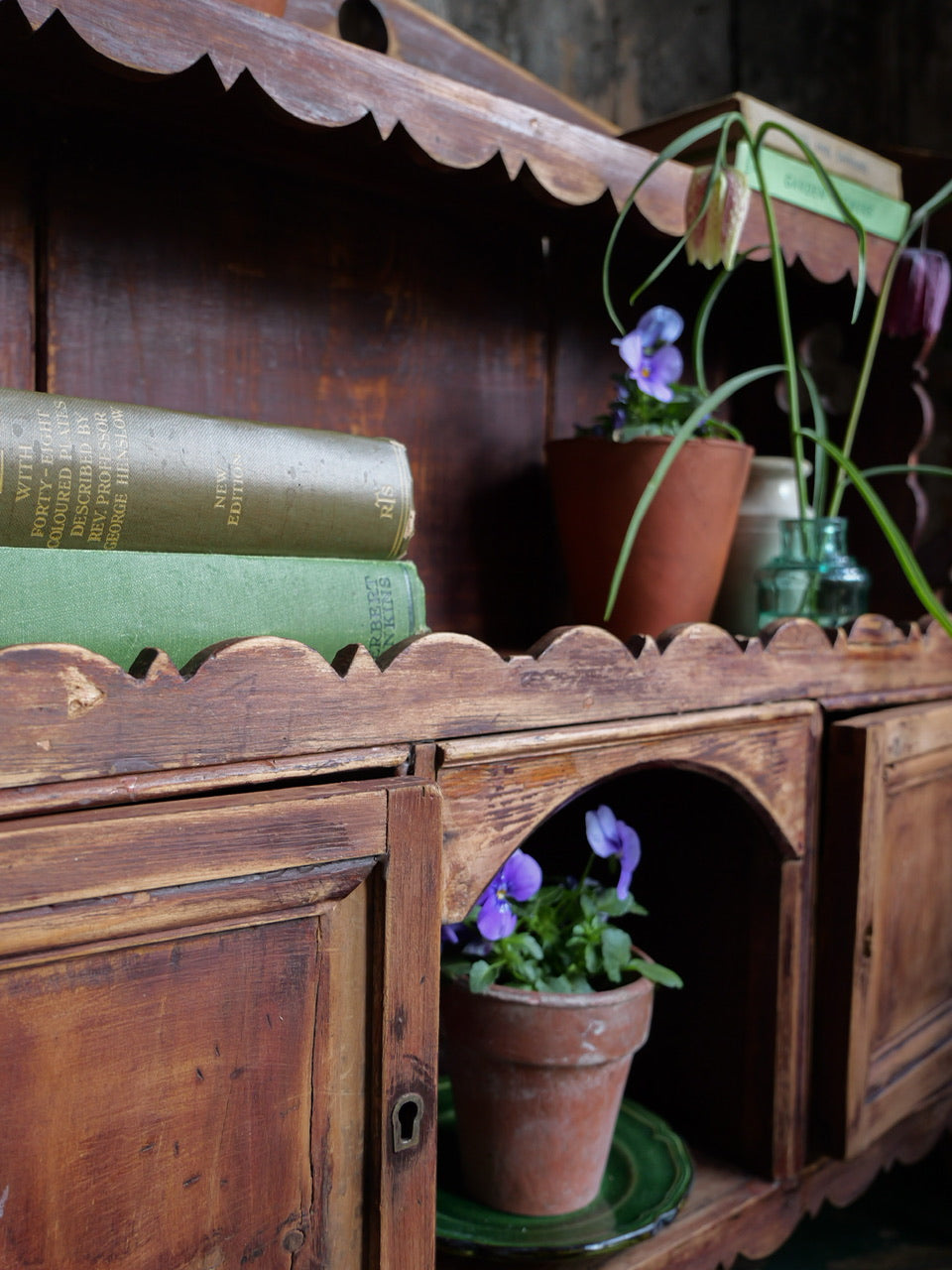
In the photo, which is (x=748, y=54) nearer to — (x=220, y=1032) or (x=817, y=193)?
(x=817, y=193)

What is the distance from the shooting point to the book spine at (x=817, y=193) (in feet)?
3.12

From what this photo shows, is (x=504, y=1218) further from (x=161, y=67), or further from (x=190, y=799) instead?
(x=161, y=67)

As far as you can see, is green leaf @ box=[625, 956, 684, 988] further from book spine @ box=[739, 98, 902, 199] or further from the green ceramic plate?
book spine @ box=[739, 98, 902, 199]

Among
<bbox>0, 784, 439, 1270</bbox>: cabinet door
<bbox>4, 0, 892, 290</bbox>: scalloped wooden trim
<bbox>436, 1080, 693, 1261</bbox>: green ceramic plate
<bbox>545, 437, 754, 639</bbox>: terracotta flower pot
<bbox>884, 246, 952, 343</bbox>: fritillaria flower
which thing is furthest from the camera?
<bbox>884, 246, 952, 343</bbox>: fritillaria flower

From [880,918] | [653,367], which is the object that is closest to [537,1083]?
[880,918]

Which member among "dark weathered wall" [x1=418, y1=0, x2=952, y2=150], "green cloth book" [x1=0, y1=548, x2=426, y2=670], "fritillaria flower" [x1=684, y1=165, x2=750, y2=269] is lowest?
"green cloth book" [x1=0, y1=548, x2=426, y2=670]

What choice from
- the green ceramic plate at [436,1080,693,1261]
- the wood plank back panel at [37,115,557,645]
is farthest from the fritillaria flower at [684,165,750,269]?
the green ceramic plate at [436,1080,693,1261]

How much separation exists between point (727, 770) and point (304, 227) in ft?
1.95

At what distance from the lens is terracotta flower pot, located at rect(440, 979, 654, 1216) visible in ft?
2.55

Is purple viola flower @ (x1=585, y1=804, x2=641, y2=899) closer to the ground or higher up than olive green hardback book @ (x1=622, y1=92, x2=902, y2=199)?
closer to the ground

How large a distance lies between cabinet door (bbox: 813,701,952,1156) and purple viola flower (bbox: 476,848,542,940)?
28 centimetres

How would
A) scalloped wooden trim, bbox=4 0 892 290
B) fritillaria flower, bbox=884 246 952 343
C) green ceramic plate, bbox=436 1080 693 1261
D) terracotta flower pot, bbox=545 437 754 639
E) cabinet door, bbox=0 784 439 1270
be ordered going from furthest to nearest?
fritillaria flower, bbox=884 246 952 343, terracotta flower pot, bbox=545 437 754 639, green ceramic plate, bbox=436 1080 693 1261, scalloped wooden trim, bbox=4 0 892 290, cabinet door, bbox=0 784 439 1270

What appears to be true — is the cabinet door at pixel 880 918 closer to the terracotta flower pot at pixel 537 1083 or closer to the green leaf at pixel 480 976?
the terracotta flower pot at pixel 537 1083

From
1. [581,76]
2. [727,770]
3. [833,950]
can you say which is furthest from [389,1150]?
[581,76]
